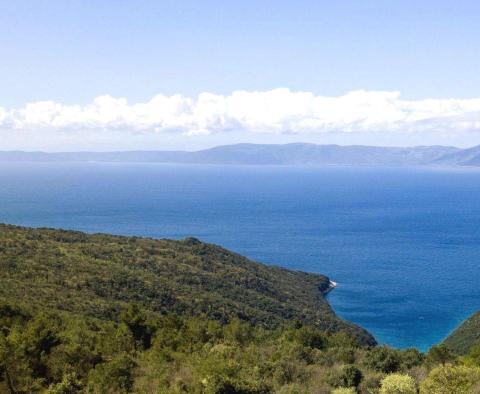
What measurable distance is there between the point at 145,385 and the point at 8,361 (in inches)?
215

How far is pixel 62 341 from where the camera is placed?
2348 cm

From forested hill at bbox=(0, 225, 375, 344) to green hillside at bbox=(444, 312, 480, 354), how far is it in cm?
1198

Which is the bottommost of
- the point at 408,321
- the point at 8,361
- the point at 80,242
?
the point at 408,321

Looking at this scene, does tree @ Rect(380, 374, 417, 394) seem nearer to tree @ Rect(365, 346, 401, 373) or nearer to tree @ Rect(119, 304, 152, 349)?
tree @ Rect(365, 346, 401, 373)

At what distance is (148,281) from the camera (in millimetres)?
61625

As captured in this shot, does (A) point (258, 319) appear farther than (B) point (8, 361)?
Yes

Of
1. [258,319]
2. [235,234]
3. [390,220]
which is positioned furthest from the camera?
[390,220]

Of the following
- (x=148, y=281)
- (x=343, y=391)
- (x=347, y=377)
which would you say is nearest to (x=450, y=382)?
→ (x=343, y=391)

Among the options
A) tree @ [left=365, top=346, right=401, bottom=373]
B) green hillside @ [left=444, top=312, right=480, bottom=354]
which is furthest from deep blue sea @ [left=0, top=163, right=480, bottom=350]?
tree @ [left=365, top=346, right=401, bottom=373]

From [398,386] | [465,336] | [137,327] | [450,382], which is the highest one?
[450,382]

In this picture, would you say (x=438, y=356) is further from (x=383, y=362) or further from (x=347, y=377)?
(x=347, y=377)

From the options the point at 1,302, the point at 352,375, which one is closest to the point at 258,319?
the point at 1,302

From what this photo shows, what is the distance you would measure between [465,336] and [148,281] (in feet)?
152

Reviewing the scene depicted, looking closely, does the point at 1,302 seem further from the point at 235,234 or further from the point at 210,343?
the point at 235,234
